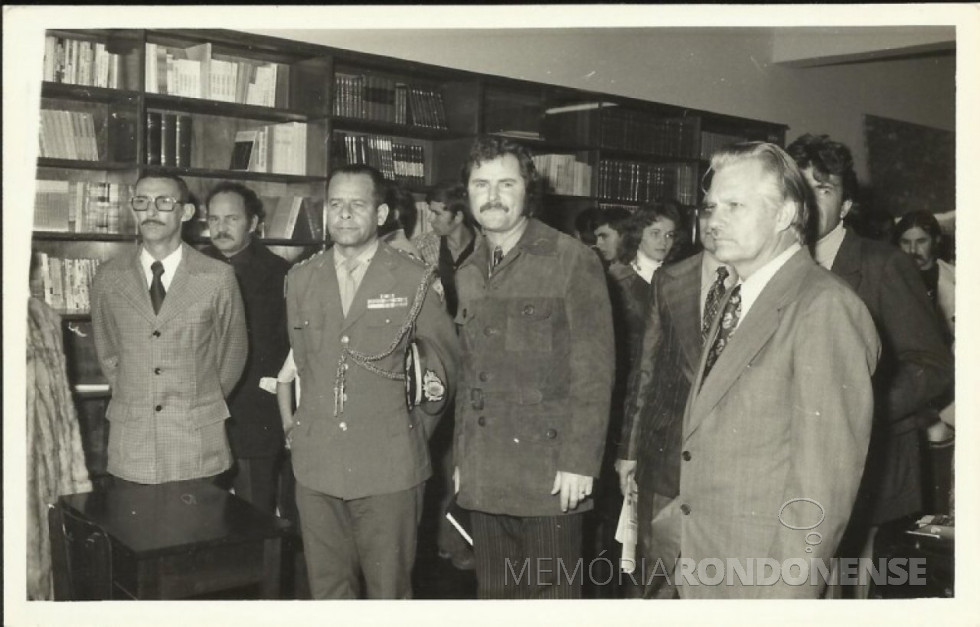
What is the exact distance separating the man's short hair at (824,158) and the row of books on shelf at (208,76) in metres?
2.84

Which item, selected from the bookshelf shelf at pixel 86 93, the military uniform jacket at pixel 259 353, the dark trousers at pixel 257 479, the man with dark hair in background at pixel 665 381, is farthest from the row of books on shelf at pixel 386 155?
the man with dark hair in background at pixel 665 381

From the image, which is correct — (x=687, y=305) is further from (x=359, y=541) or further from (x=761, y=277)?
(x=359, y=541)

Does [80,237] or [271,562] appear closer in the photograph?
[271,562]

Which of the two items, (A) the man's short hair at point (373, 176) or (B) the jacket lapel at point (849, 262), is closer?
(B) the jacket lapel at point (849, 262)

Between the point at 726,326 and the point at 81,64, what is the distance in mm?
3112

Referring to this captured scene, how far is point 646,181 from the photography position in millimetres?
5816

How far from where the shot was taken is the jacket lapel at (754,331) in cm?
163

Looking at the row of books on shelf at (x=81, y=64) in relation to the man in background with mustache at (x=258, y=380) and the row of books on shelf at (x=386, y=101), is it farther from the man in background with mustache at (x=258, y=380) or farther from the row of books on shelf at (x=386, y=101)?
the row of books on shelf at (x=386, y=101)

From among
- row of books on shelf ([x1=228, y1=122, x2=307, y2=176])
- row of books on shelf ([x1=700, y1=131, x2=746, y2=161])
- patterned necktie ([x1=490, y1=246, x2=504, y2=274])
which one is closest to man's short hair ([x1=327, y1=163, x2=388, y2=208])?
patterned necktie ([x1=490, y1=246, x2=504, y2=274])

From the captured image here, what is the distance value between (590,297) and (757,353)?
1.89 feet

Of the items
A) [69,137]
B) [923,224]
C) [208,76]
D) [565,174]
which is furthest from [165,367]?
[565,174]

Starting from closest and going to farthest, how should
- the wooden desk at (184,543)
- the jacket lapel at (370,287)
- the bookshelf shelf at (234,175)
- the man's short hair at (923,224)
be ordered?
the wooden desk at (184,543) → the jacket lapel at (370,287) → the man's short hair at (923,224) → the bookshelf shelf at (234,175)
